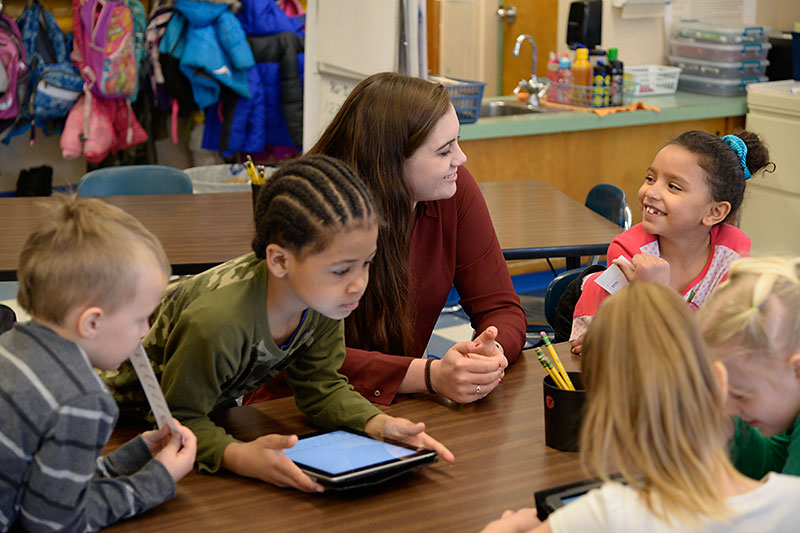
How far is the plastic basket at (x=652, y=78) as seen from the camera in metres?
4.67

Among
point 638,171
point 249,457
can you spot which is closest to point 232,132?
point 638,171

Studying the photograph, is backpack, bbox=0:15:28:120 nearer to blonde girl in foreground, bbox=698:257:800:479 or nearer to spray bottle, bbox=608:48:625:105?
spray bottle, bbox=608:48:625:105

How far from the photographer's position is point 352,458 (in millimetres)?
1246

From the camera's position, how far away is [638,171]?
180 inches

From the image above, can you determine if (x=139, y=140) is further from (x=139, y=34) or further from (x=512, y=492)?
(x=512, y=492)

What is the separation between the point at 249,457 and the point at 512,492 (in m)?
0.35

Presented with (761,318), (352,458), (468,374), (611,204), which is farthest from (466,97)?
(761,318)

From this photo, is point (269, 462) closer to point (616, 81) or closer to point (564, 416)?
point (564, 416)

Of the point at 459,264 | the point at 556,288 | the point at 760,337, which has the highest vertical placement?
the point at 760,337

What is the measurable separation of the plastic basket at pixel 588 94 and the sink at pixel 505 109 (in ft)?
0.51

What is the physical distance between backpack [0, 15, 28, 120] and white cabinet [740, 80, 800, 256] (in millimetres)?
3553

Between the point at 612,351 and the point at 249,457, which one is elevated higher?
the point at 612,351

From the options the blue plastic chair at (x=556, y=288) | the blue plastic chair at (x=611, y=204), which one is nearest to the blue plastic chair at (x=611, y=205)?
the blue plastic chair at (x=611, y=204)

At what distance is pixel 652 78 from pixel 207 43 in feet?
7.45
